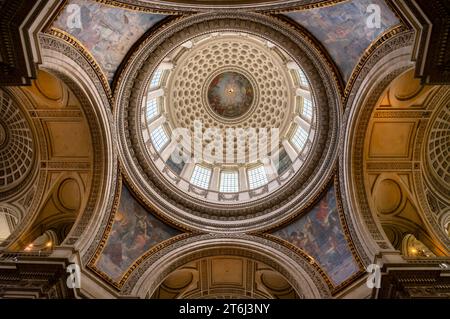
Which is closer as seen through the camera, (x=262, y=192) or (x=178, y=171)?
(x=262, y=192)

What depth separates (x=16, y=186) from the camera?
56.3 ft

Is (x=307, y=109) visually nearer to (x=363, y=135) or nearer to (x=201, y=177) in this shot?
(x=201, y=177)

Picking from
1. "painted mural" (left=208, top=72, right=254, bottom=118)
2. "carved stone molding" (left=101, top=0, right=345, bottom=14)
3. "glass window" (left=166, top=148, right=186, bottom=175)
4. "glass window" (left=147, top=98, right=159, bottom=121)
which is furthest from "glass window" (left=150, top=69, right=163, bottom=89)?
"carved stone molding" (left=101, top=0, right=345, bottom=14)

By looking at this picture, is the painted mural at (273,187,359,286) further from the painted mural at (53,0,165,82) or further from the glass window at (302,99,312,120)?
the painted mural at (53,0,165,82)

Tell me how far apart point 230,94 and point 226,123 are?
2.33 meters

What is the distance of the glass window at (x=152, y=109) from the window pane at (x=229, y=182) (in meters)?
6.04

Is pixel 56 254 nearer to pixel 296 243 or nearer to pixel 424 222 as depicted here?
pixel 296 243

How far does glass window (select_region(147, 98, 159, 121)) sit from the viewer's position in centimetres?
2291

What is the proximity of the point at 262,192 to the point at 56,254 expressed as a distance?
1175cm

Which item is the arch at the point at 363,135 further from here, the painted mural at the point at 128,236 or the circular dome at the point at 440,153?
the painted mural at the point at 128,236

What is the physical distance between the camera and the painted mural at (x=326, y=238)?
15.4 meters

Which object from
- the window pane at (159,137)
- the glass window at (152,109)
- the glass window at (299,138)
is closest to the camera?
the glass window at (299,138)

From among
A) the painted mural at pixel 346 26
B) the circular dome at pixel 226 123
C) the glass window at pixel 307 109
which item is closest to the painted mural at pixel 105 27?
the circular dome at pixel 226 123
